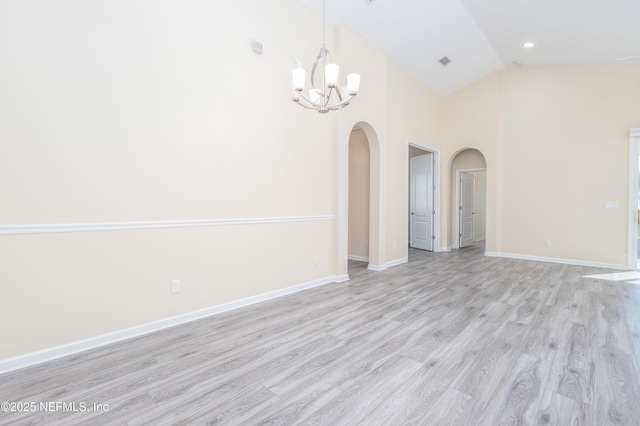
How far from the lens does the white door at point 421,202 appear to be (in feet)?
24.2

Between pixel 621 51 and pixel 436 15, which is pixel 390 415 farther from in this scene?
pixel 621 51

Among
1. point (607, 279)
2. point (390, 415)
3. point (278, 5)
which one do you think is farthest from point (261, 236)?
point (607, 279)

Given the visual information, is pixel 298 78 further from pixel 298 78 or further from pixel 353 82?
pixel 353 82

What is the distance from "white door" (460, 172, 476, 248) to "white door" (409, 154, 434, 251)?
1144mm

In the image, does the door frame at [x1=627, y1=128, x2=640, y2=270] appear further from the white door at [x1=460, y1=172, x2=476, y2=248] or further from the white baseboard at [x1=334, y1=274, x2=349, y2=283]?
the white baseboard at [x1=334, y1=274, x2=349, y2=283]

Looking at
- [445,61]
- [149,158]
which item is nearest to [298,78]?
[149,158]

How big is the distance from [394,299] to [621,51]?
561 centimetres

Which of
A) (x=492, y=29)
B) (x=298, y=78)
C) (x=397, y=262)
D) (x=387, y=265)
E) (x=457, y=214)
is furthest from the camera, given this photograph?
(x=457, y=214)

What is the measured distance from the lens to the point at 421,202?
7.62 m

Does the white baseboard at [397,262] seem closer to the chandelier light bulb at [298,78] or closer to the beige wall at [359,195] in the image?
the beige wall at [359,195]

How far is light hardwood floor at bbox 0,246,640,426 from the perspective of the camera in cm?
172

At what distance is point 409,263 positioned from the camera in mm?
5980

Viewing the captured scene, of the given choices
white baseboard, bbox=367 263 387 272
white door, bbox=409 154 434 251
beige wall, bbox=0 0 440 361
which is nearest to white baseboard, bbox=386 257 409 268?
white baseboard, bbox=367 263 387 272

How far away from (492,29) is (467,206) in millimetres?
4479
